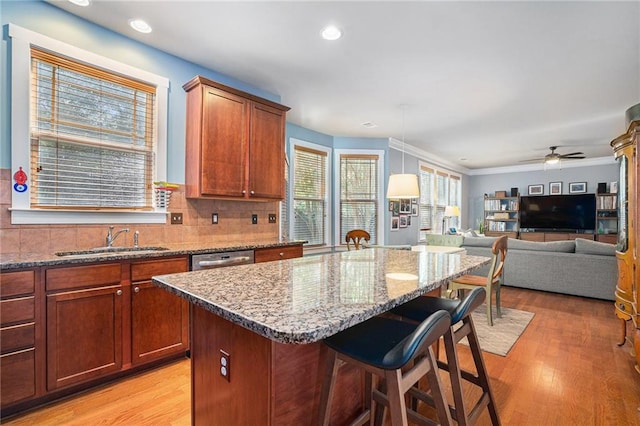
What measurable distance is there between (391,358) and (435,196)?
22.7 ft

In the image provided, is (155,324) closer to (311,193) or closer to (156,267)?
(156,267)

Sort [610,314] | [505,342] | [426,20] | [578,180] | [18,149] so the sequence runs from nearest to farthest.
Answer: [18,149], [426,20], [505,342], [610,314], [578,180]

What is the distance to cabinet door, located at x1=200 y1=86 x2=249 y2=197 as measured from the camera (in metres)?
2.87

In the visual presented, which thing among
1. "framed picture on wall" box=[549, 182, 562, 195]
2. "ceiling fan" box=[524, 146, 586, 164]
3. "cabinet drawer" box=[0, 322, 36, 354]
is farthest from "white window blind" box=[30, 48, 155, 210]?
"framed picture on wall" box=[549, 182, 562, 195]

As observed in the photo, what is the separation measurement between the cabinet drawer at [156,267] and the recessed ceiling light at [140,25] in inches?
73.0

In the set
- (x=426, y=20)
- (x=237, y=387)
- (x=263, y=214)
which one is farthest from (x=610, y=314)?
(x=237, y=387)

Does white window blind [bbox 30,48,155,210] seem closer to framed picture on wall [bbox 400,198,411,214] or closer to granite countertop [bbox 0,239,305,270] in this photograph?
granite countertop [bbox 0,239,305,270]

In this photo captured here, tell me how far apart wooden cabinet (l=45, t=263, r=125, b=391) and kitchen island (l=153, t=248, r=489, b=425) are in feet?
3.32

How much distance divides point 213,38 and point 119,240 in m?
1.88

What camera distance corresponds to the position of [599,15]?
2193 mm

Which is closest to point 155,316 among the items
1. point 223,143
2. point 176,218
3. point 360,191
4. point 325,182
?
point 176,218

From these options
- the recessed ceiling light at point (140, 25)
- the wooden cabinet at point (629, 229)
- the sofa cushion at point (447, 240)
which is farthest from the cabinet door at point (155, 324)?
the sofa cushion at point (447, 240)

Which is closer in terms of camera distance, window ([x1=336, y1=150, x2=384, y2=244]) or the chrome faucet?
the chrome faucet

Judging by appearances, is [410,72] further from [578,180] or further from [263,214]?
[578,180]
